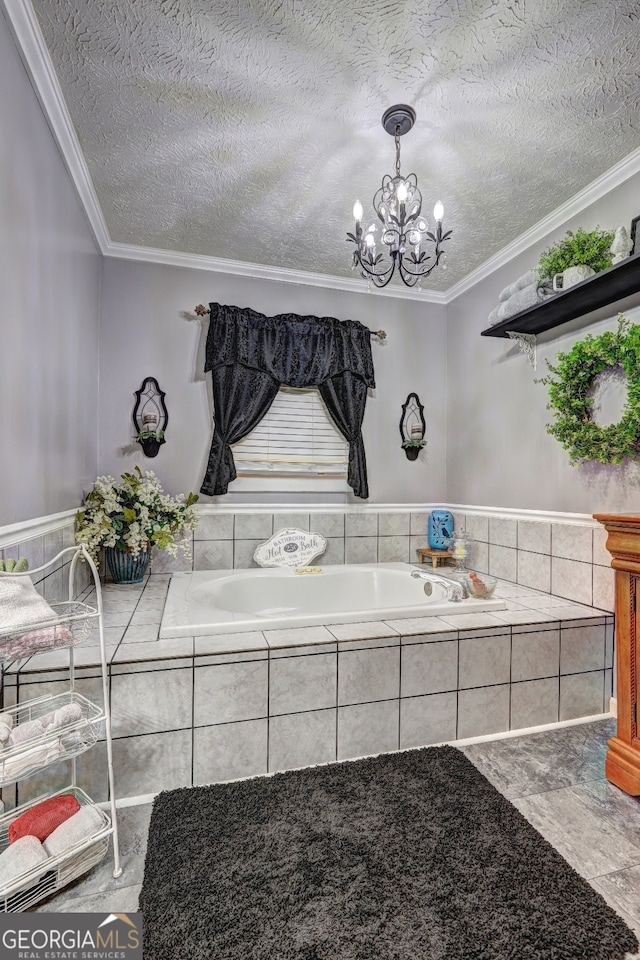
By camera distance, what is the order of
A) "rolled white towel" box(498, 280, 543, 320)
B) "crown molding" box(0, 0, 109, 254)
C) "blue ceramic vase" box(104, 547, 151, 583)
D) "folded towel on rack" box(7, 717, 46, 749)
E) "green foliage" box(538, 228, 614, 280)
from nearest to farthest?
1. "folded towel on rack" box(7, 717, 46, 749)
2. "crown molding" box(0, 0, 109, 254)
3. "green foliage" box(538, 228, 614, 280)
4. "rolled white towel" box(498, 280, 543, 320)
5. "blue ceramic vase" box(104, 547, 151, 583)

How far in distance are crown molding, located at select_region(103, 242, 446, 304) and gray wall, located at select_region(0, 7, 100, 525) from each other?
0.41 m

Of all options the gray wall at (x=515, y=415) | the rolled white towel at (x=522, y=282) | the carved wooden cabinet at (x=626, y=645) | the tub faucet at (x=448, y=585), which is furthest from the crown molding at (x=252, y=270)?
the carved wooden cabinet at (x=626, y=645)

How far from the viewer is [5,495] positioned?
156cm

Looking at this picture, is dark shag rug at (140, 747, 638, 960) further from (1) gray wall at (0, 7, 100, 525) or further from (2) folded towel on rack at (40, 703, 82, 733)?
(1) gray wall at (0, 7, 100, 525)

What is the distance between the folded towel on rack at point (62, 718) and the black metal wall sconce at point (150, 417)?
1.85 m

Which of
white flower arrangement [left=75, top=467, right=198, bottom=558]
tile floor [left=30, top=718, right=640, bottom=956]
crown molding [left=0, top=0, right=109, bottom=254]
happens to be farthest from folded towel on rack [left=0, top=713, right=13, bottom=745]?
crown molding [left=0, top=0, right=109, bottom=254]

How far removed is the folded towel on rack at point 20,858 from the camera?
3.61 ft

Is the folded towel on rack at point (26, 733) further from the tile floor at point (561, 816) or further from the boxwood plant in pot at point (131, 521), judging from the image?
the boxwood plant in pot at point (131, 521)

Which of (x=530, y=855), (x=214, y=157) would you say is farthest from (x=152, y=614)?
(x=214, y=157)

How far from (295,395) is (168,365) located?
829mm

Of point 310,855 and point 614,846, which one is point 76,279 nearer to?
point 310,855

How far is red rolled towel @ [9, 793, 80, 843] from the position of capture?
4.04ft

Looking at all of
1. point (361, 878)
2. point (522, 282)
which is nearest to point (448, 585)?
point (361, 878)

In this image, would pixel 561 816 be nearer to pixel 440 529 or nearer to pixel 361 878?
pixel 361 878
